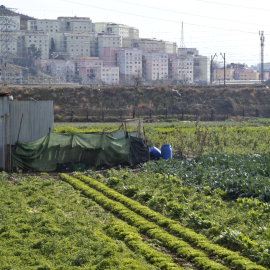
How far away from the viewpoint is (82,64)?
141625mm

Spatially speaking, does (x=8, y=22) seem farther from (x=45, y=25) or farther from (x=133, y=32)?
(x=133, y=32)

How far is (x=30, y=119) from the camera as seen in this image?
1827 cm

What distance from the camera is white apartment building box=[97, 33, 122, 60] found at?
6329 inches

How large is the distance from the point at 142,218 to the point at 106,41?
156 m

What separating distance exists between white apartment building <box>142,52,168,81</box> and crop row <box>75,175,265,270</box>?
5770 inches

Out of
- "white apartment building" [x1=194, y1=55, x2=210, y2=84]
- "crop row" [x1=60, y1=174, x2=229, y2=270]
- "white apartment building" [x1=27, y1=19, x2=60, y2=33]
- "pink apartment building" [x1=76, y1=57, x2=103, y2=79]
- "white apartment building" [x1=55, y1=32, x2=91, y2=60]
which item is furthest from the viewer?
"white apartment building" [x1=27, y1=19, x2=60, y2=33]

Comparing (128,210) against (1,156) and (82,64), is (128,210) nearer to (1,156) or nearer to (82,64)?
(1,156)

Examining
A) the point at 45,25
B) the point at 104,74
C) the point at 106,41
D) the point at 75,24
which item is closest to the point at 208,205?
the point at 104,74

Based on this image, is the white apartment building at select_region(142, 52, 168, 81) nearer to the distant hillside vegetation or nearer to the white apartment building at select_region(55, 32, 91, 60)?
the white apartment building at select_region(55, 32, 91, 60)

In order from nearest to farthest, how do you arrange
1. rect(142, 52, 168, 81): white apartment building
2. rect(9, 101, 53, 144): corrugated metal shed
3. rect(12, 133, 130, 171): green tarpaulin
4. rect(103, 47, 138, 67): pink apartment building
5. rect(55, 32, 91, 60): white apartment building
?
rect(12, 133, 130, 171): green tarpaulin < rect(9, 101, 53, 144): corrugated metal shed < rect(103, 47, 138, 67): pink apartment building < rect(142, 52, 168, 81): white apartment building < rect(55, 32, 91, 60): white apartment building

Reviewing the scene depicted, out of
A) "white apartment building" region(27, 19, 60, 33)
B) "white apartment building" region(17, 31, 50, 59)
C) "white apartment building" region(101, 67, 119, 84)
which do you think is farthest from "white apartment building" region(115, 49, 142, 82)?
"white apartment building" region(27, 19, 60, 33)

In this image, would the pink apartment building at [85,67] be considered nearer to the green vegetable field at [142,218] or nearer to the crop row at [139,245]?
the green vegetable field at [142,218]

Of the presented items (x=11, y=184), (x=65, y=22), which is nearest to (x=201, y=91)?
(x=11, y=184)

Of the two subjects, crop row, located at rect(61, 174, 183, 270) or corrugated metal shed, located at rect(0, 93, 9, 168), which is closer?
crop row, located at rect(61, 174, 183, 270)
